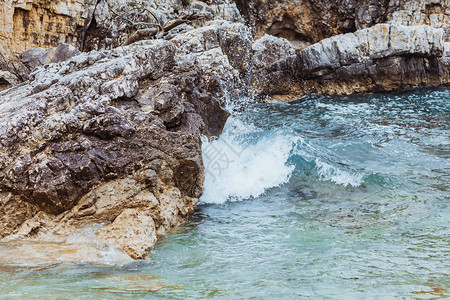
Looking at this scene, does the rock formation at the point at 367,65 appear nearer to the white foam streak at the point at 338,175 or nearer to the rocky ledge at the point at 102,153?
the white foam streak at the point at 338,175

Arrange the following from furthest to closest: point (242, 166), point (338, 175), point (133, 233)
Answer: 1. point (242, 166)
2. point (338, 175)
3. point (133, 233)

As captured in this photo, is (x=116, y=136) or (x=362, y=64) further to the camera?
(x=362, y=64)

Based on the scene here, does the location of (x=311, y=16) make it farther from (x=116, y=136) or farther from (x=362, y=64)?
(x=116, y=136)

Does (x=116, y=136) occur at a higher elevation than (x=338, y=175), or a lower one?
higher

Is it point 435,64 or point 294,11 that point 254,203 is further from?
point 294,11

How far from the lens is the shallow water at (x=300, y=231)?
3305 millimetres

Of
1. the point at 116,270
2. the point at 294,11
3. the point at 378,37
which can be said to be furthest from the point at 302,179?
the point at 294,11

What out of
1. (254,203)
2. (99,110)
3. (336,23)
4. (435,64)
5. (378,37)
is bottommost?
(254,203)

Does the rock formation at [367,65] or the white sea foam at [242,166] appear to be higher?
the rock formation at [367,65]

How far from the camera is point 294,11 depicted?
2480cm

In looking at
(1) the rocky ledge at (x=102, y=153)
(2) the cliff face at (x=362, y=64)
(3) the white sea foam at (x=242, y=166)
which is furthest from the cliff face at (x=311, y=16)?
(1) the rocky ledge at (x=102, y=153)

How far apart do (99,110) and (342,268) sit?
3300mm

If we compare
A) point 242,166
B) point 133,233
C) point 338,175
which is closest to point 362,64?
point 338,175

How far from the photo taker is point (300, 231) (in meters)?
5.00
